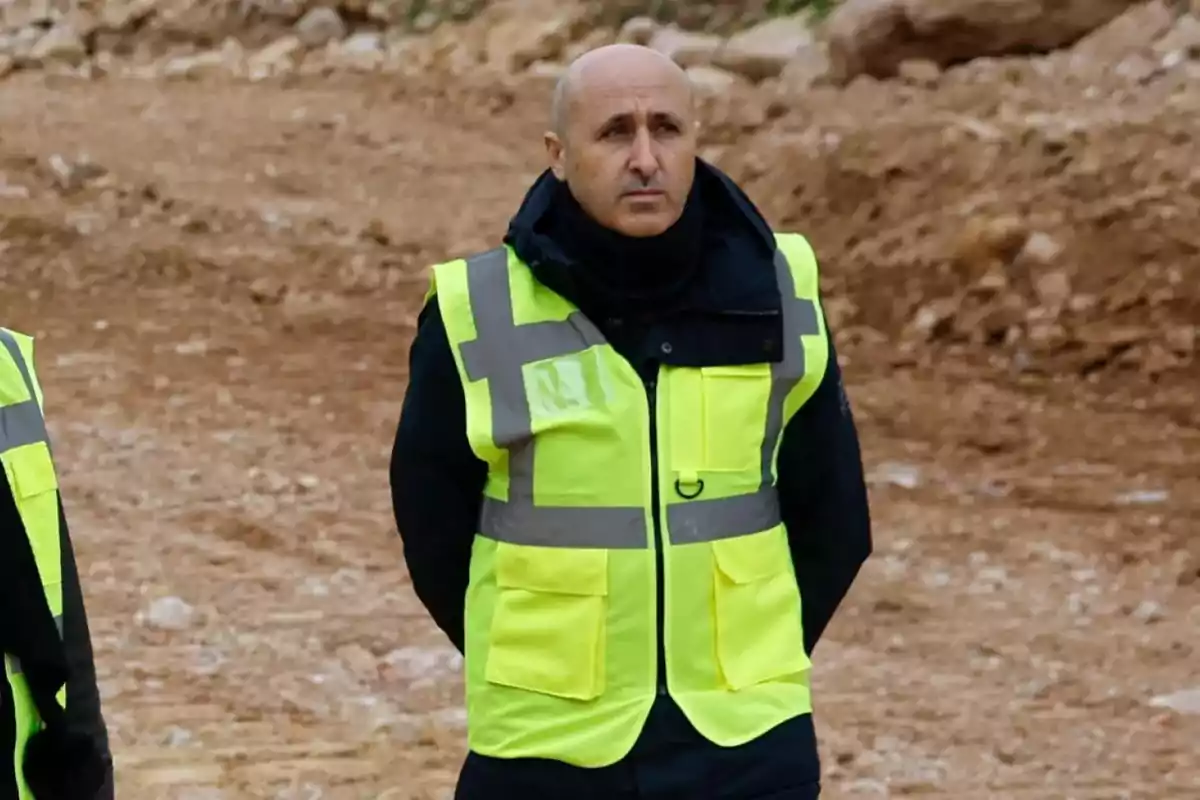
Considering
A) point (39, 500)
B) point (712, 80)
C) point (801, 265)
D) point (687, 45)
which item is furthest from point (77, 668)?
point (687, 45)

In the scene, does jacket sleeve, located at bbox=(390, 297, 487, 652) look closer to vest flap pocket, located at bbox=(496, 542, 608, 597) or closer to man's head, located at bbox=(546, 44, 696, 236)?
vest flap pocket, located at bbox=(496, 542, 608, 597)

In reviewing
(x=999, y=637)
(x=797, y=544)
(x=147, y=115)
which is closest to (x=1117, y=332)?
(x=999, y=637)

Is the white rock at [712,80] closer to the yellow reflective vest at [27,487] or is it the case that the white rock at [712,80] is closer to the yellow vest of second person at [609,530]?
the yellow vest of second person at [609,530]

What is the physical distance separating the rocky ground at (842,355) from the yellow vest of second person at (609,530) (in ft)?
8.33

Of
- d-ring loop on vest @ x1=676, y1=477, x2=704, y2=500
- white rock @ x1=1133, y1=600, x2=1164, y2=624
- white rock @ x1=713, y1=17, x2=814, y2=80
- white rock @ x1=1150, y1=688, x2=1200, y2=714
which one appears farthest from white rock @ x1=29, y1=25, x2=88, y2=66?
d-ring loop on vest @ x1=676, y1=477, x2=704, y2=500

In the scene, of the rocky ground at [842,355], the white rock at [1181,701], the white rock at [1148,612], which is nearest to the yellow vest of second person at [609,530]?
the rocky ground at [842,355]

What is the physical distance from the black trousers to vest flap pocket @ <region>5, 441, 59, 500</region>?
75 centimetres

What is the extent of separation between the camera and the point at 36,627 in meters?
2.52

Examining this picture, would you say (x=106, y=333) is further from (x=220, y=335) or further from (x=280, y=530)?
(x=280, y=530)

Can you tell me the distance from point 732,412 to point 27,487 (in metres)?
0.96

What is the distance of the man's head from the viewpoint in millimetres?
2709

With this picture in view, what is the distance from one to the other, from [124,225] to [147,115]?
380 centimetres

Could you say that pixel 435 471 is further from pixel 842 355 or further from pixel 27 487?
pixel 842 355

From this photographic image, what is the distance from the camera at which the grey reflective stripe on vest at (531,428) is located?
2.69 m
